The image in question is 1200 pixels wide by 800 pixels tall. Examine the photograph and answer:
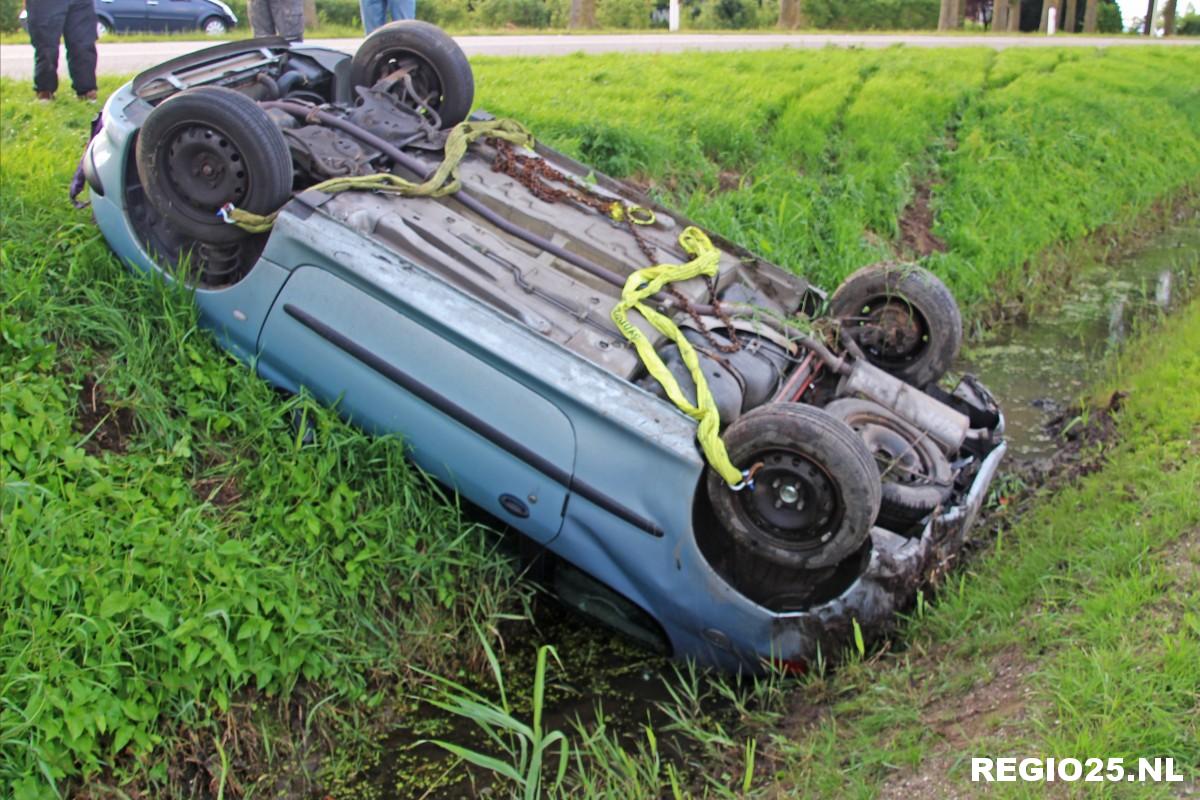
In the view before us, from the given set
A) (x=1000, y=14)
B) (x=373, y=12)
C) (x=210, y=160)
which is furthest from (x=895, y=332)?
(x=1000, y=14)

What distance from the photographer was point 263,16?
8.02 metres

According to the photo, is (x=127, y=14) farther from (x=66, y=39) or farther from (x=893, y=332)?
(x=893, y=332)

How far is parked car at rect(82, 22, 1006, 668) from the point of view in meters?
4.09

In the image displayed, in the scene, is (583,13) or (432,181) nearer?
(432,181)

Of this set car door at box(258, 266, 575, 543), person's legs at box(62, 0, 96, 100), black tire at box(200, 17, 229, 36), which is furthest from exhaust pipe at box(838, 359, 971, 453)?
black tire at box(200, 17, 229, 36)

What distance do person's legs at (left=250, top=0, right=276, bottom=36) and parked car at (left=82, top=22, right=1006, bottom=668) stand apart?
9.15 ft

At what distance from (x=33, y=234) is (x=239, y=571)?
2.15 m

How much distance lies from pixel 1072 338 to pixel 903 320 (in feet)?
10.3

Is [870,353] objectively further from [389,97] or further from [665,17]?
[665,17]

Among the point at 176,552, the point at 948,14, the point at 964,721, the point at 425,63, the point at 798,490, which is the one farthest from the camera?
the point at 948,14

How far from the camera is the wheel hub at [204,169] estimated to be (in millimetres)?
A: 4465

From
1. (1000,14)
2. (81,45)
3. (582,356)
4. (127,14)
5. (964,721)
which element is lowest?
(964,721)

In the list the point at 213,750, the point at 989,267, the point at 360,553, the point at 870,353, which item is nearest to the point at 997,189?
the point at 989,267

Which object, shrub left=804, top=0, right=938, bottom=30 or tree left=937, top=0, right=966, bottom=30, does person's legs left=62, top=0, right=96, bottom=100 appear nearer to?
tree left=937, top=0, right=966, bottom=30
